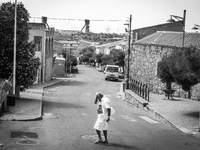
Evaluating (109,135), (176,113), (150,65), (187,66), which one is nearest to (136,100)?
(176,113)

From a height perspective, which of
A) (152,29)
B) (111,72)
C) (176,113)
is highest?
(152,29)

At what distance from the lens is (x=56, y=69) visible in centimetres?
7450

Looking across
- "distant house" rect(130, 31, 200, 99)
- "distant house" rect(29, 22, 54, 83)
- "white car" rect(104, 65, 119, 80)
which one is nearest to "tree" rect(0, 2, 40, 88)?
"distant house" rect(130, 31, 200, 99)

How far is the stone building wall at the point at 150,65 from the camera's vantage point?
32.9m

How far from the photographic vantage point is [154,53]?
3644 centimetres

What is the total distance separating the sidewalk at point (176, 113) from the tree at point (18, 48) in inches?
301

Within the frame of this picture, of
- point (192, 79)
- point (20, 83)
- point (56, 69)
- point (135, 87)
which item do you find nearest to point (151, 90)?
point (135, 87)

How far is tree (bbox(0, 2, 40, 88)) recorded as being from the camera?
27.0m

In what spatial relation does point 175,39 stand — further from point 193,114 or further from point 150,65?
point 193,114

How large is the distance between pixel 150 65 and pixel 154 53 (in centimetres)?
178

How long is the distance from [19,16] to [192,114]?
532 inches

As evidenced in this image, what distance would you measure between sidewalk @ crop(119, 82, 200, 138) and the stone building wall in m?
3.98

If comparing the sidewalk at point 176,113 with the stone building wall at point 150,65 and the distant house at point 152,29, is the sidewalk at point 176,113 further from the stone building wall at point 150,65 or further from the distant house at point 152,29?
the distant house at point 152,29

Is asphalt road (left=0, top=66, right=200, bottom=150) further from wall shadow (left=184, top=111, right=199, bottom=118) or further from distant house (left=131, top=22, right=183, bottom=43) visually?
distant house (left=131, top=22, right=183, bottom=43)
